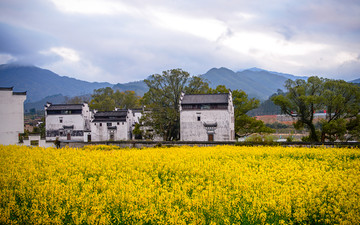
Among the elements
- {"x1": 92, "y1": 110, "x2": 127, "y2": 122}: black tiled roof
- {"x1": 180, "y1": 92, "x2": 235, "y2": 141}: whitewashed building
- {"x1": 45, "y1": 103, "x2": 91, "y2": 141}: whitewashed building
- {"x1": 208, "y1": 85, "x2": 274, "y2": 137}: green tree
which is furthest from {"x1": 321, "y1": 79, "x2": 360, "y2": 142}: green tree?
{"x1": 45, "y1": 103, "x2": 91, "y2": 141}: whitewashed building

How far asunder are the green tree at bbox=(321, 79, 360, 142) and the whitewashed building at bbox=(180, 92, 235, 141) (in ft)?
43.9

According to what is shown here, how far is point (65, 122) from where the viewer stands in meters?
59.8

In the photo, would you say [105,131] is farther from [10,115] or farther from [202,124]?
[10,115]

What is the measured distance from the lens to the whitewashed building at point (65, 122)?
59.2 meters

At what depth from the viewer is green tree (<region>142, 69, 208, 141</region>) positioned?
45.2 metres

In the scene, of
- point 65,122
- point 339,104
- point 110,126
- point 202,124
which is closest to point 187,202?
point 339,104

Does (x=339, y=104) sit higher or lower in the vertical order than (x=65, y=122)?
higher

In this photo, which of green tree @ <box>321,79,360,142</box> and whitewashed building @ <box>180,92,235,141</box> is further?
whitewashed building @ <box>180,92,235,141</box>

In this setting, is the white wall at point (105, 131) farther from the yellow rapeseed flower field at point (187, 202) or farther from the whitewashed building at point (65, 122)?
the yellow rapeseed flower field at point (187, 202)

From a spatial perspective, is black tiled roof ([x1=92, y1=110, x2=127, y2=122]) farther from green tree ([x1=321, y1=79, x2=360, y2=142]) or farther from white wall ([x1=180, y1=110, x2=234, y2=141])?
green tree ([x1=321, y1=79, x2=360, y2=142])

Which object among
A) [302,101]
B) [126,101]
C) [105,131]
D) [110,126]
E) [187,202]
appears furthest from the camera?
[126,101]

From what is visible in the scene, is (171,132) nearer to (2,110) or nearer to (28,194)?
(2,110)

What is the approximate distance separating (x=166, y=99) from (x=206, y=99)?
7.02m

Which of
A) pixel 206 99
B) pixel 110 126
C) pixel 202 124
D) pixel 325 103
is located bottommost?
pixel 202 124
